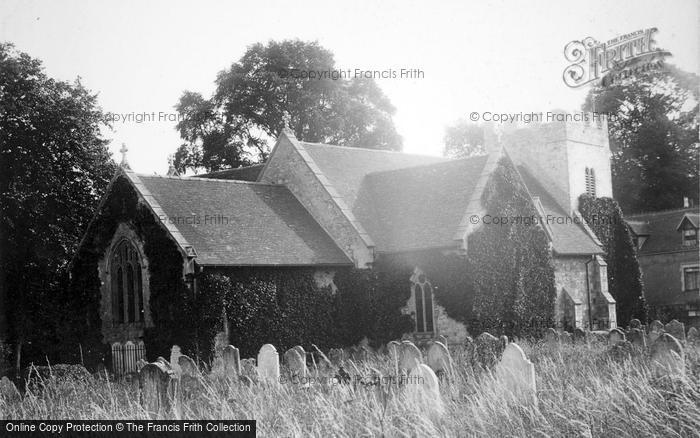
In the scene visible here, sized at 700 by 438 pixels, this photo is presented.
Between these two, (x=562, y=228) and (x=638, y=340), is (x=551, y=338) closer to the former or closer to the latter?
(x=638, y=340)

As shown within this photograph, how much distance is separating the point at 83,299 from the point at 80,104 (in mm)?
8648

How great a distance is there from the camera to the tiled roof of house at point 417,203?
2628 cm

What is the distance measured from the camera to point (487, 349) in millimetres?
16531

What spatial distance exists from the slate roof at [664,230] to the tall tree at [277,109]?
51.3 feet

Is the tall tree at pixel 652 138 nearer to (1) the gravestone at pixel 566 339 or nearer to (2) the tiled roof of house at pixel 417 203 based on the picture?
(2) the tiled roof of house at pixel 417 203

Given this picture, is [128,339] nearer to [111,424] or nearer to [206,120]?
[111,424]

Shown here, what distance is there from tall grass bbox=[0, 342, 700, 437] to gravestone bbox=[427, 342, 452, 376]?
1.54 meters

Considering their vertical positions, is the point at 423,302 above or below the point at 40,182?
below

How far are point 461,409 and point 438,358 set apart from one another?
4.91m

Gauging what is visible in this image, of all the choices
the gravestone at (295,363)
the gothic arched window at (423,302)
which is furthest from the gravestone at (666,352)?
the gothic arched window at (423,302)

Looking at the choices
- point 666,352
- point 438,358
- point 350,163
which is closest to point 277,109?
point 350,163

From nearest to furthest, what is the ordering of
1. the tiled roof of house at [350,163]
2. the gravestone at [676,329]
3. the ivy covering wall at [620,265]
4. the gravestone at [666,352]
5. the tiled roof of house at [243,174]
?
1. the gravestone at [666,352]
2. the gravestone at [676,329]
3. the tiled roof of house at [350,163]
4. the tiled roof of house at [243,174]
5. the ivy covering wall at [620,265]

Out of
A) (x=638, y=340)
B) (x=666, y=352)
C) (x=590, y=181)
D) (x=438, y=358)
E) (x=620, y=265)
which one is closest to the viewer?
(x=666, y=352)

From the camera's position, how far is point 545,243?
28422 millimetres
